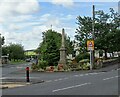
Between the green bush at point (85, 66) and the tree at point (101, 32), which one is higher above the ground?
the tree at point (101, 32)

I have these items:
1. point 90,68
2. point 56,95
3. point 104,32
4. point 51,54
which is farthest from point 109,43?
point 56,95

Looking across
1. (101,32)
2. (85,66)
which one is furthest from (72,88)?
(101,32)

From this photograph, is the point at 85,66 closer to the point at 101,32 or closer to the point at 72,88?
the point at 101,32

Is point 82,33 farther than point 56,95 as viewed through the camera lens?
Yes

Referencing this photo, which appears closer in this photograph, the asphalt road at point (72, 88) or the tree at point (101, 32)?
the asphalt road at point (72, 88)

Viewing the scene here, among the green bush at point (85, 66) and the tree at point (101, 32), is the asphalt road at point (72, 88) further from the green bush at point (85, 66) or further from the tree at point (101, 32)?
the tree at point (101, 32)

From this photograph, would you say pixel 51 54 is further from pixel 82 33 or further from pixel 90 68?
pixel 90 68

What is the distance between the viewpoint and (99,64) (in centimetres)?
4369

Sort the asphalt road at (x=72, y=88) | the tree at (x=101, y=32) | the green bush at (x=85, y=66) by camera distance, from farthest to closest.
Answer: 1. the tree at (x=101, y=32)
2. the green bush at (x=85, y=66)
3. the asphalt road at (x=72, y=88)

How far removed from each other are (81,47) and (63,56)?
866 centimetres

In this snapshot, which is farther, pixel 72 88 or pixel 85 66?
pixel 85 66

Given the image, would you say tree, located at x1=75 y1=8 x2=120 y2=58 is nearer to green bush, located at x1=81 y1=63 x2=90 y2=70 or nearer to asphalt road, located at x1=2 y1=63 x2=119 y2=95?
green bush, located at x1=81 y1=63 x2=90 y2=70

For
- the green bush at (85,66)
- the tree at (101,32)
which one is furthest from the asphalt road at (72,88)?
the tree at (101,32)

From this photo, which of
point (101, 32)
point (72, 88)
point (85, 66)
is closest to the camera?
point (72, 88)
